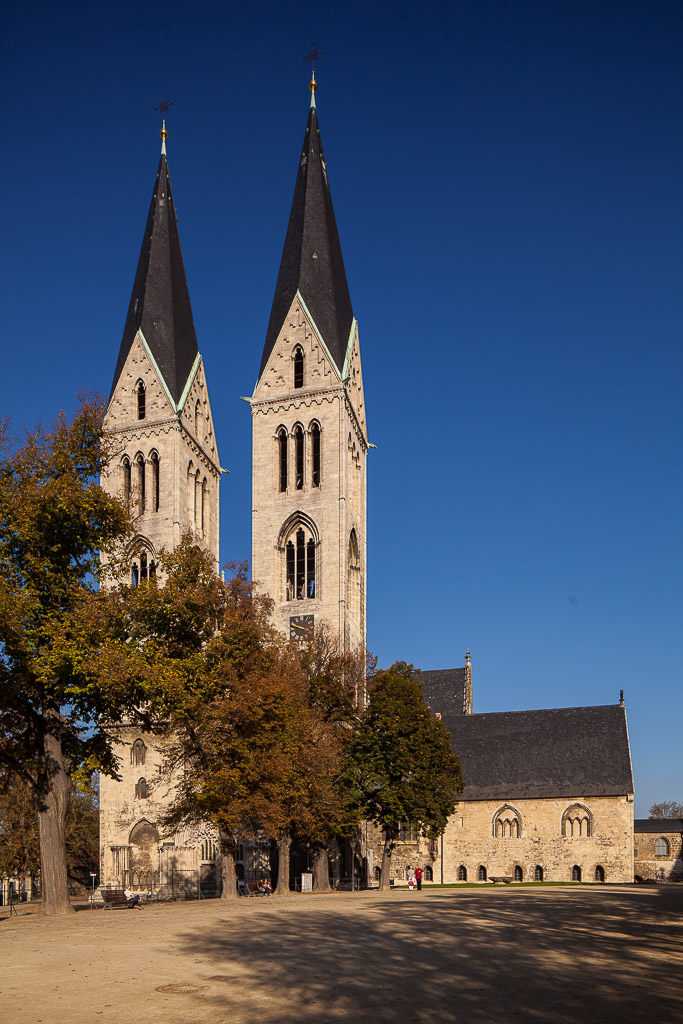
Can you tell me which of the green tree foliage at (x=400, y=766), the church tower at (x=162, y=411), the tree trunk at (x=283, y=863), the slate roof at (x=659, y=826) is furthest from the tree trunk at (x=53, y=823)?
the slate roof at (x=659, y=826)

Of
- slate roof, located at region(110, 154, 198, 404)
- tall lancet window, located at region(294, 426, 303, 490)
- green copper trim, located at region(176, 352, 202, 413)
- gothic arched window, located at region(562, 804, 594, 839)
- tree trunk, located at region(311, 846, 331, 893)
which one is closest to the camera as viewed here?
tree trunk, located at region(311, 846, 331, 893)

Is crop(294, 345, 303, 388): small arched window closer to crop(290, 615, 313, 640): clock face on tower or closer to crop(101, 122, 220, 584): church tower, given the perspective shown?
crop(101, 122, 220, 584): church tower

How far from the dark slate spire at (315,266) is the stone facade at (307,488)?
71cm

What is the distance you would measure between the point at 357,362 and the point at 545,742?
27179 mm

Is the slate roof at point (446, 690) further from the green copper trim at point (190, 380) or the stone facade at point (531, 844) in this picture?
the green copper trim at point (190, 380)

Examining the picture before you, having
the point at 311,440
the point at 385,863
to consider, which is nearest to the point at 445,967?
the point at 385,863

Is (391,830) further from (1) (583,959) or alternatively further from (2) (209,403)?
(2) (209,403)

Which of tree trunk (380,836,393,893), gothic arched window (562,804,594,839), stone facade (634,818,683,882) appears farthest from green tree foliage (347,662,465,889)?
stone facade (634,818,683,882)

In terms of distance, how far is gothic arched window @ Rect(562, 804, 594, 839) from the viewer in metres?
62.4

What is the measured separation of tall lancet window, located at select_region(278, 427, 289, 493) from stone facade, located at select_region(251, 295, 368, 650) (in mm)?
59

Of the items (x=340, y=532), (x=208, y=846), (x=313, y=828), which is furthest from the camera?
(x=340, y=532)

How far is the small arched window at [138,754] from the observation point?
54625 mm

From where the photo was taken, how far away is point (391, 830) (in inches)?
1577

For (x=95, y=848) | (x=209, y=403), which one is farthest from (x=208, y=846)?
(x=209, y=403)
